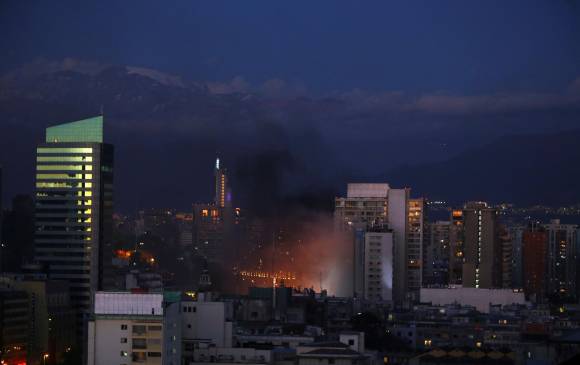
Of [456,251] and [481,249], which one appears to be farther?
[456,251]

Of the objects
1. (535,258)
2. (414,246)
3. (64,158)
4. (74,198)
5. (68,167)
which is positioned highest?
(64,158)

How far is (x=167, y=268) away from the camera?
45.5 m

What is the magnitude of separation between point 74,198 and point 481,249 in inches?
605

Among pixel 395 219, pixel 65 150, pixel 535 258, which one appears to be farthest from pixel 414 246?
pixel 65 150

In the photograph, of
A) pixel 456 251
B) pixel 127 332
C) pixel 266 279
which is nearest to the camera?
pixel 127 332

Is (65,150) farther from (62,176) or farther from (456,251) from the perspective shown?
(456,251)

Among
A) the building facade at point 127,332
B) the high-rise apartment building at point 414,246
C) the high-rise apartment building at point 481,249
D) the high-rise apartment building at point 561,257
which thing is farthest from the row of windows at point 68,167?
the high-rise apartment building at point 561,257

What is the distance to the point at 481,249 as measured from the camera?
50.5 metres

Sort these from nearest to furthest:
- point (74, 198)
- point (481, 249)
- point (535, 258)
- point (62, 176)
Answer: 1. point (74, 198)
2. point (62, 176)
3. point (481, 249)
4. point (535, 258)

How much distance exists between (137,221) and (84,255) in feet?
27.7

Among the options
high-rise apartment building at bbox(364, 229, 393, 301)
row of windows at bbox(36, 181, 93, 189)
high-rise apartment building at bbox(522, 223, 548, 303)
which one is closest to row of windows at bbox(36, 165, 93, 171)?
row of windows at bbox(36, 181, 93, 189)

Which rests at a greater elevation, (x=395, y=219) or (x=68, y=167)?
(x=68, y=167)

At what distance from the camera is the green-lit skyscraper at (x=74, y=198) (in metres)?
38.3

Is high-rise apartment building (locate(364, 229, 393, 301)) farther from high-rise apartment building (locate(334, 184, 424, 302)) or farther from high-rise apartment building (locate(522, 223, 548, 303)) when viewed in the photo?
high-rise apartment building (locate(522, 223, 548, 303))
